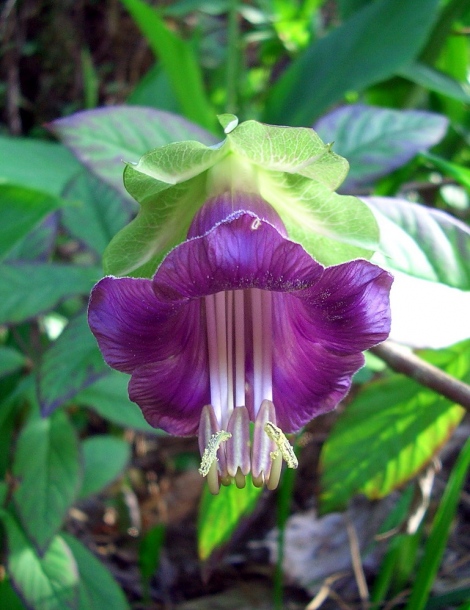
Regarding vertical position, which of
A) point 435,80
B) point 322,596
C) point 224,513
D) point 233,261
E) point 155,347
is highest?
point 233,261

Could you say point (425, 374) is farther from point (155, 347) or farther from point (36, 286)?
point (36, 286)

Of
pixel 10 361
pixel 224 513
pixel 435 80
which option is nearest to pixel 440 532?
pixel 224 513

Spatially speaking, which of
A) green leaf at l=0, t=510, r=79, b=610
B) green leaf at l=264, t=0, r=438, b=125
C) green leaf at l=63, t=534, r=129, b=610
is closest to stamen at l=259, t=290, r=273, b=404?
green leaf at l=0, t=510, r=79, b=610

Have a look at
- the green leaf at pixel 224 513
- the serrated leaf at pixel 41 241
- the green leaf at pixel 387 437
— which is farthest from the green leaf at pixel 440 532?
the serrated leaf at pixel 41 241

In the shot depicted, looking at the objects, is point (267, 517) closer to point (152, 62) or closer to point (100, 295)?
point (100, 295)

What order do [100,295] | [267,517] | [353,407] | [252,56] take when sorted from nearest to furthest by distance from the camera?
[100,295]
[353,407]
[267,517]
[252,56]

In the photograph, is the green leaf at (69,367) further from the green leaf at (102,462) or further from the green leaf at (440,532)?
the green leaf at (440,532)

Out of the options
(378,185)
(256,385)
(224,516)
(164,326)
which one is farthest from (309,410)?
(378,185)
